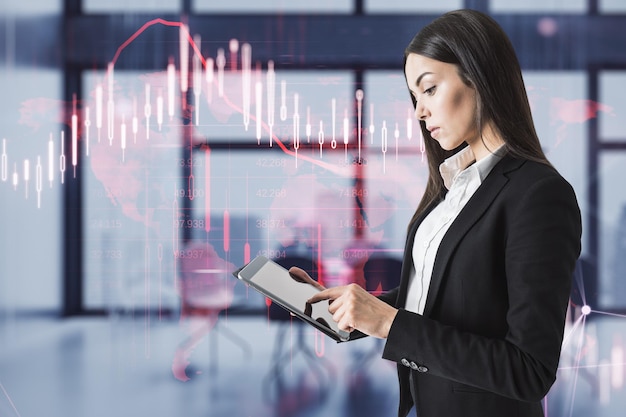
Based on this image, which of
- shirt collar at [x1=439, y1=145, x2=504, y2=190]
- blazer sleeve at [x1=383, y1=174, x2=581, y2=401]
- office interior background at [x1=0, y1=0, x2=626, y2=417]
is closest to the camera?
blazer sleeve at [x1=383, y1=174, x2=581, y2=401]

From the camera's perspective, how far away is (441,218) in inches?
37.8

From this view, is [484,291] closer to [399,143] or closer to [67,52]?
[399,143]

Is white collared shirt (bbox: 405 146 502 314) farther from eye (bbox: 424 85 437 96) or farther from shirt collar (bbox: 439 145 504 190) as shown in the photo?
eye (bbox: 424 85 437 96)

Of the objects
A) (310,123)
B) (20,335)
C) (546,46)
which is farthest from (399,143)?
(20,335)

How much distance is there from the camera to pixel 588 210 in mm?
2480

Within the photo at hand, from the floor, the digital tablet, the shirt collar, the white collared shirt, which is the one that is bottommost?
the floor

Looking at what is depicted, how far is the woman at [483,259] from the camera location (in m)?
0.72

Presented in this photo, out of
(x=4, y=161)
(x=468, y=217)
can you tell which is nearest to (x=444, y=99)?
(x=468, y=217)

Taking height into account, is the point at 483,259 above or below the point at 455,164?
below

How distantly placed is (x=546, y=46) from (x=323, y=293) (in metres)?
2.06

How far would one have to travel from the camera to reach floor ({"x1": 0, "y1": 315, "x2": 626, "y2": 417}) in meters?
2.40

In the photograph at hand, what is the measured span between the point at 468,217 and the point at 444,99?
205 mm

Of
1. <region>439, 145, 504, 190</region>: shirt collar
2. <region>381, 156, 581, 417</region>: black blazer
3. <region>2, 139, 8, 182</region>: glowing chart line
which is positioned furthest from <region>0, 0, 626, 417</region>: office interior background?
<region>381, 156, 581, 417</region>: black blazer

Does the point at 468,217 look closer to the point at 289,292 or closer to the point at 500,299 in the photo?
the point at 500,299
